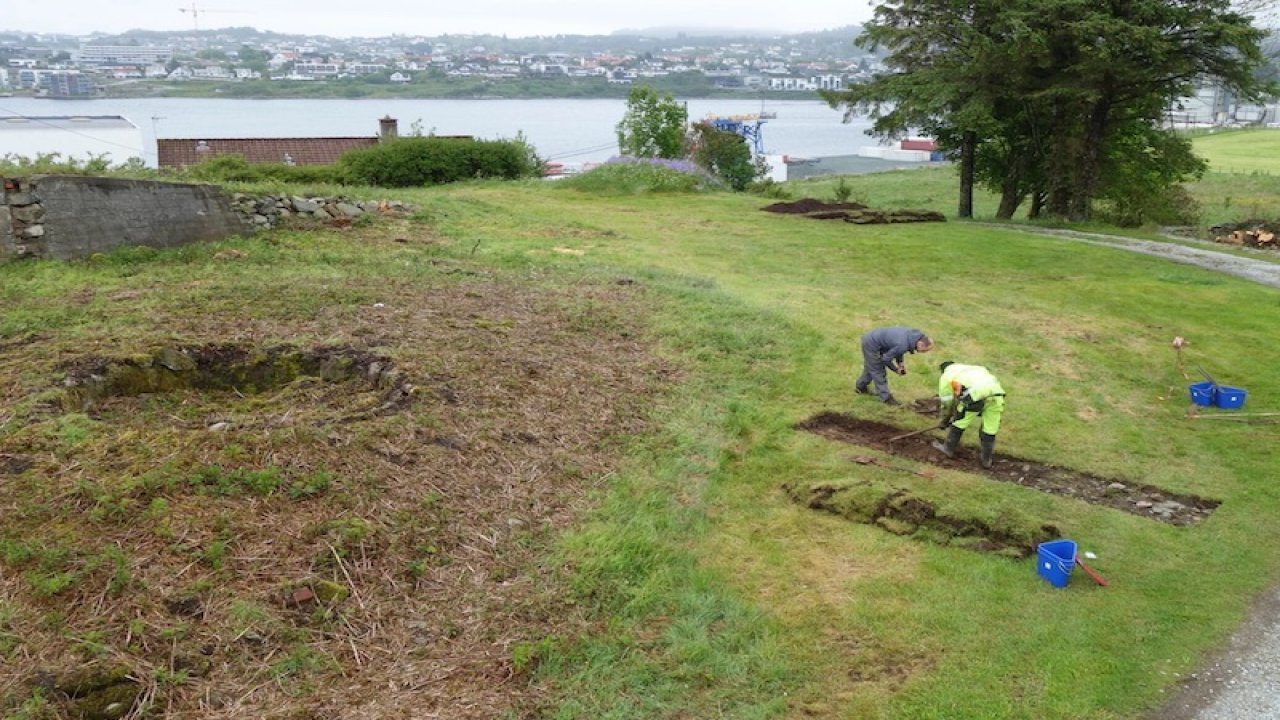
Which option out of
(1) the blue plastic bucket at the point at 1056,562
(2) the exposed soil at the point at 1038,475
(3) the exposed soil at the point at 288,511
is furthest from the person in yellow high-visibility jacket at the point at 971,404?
(3) the exposed soil at the point at 288,511

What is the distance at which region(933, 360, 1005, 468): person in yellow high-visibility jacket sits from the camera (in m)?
9.69

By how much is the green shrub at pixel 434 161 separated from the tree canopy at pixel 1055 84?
40.3 ft

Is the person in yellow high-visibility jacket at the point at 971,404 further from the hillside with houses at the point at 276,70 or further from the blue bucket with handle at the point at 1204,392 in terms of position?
the hillside with houses at the point at 276,70

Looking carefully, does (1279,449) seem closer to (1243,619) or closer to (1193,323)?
(1243,619)

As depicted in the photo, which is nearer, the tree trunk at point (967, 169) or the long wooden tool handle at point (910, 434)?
the long wooden tool handle at point (910, 434)

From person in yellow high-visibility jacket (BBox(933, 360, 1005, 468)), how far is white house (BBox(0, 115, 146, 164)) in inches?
1213

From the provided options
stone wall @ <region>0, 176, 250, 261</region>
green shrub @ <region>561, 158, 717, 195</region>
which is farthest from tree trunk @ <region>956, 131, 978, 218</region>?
stone wall @ <region>0, 176, 250, 261</region>

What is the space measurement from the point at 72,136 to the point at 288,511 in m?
35.1

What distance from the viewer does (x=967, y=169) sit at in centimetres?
3341

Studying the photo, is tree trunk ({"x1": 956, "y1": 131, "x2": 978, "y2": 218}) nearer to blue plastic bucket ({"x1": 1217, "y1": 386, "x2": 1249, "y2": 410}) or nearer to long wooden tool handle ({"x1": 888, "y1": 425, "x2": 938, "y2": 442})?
blue plastic bucket ({"x1": 1217, "y1": 386, "x2": 1249, "y2": 410})

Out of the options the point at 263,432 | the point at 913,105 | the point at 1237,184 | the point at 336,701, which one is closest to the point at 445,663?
the point at 336,701

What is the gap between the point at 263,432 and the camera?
7.99m

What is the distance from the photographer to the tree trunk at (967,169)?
32969 mm

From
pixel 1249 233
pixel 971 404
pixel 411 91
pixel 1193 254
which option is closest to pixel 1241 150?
pixel 1249 233
